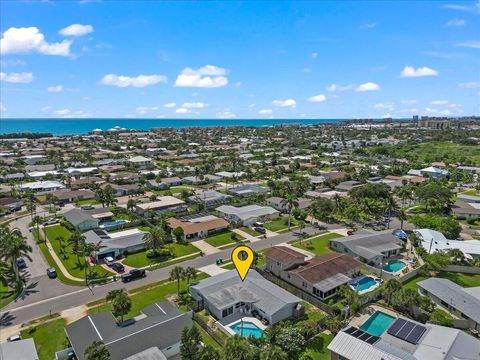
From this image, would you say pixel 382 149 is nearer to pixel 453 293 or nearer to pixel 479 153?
pixel 479 153

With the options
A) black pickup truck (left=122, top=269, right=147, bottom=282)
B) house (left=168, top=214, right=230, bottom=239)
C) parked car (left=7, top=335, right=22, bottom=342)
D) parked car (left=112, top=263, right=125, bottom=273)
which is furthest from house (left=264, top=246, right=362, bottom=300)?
parked car (left=7, top=335, right=22, bottom=342)

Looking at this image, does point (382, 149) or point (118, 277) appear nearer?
point (118, 277)

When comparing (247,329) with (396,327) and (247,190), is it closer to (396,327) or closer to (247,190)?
(396,327)

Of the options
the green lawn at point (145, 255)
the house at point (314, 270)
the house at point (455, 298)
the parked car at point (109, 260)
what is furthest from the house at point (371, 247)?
the parked car at point (109, 260)

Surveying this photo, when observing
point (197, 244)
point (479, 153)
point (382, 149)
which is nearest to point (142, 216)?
point (197, 244)

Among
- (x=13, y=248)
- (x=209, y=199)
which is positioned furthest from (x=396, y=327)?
(x=209, y=199)

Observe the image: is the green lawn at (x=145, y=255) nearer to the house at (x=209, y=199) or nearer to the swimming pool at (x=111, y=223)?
the swimming pool at (x=111, y=223)
